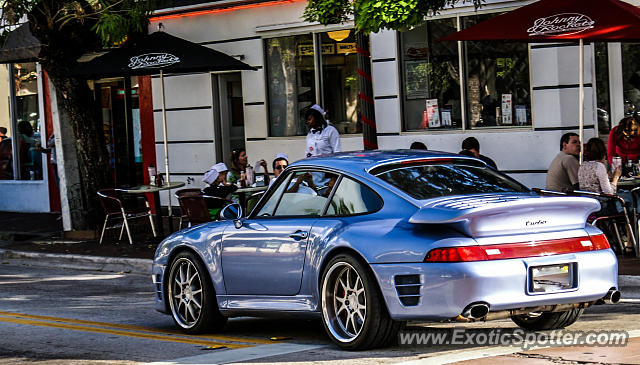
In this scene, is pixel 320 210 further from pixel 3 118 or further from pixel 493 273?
pixel 3 118

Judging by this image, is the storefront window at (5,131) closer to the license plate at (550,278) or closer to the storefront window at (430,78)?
the storefront window at (430,78)

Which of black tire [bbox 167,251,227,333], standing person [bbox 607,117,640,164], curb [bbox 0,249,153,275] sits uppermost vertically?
standing person [bbox 607,117,640,164]

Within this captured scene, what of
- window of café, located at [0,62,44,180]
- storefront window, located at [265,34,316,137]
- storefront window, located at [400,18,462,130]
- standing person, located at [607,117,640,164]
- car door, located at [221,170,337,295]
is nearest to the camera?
car door, located at [221,170,337,295]

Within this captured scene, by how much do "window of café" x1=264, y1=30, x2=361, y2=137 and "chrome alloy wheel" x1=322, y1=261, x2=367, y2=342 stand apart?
36.2 feet

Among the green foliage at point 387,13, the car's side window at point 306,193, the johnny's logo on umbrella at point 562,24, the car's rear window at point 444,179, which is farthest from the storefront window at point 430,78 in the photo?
the car's rear window at point 444,179

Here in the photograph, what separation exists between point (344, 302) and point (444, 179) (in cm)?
116

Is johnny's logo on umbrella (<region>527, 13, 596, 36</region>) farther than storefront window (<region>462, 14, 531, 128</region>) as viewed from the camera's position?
No

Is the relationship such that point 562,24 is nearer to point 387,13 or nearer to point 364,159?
point 387,13

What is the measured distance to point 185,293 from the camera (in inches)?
371

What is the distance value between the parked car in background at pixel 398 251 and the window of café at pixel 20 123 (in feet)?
54.1

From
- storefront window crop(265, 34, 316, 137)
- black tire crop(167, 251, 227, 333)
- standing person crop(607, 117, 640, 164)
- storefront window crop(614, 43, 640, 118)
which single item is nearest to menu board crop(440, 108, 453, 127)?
storefront window crop(614, 43, 640, 118)

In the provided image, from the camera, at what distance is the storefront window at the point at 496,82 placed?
16562mm

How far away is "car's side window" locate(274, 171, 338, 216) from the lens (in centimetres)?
842

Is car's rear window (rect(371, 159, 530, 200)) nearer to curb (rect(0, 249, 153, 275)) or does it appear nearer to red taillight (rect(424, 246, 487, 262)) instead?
red taillight (rect(424, 246, 487, 262))
